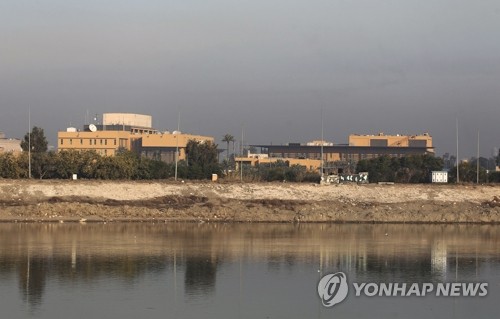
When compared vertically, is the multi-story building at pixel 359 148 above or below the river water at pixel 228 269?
above

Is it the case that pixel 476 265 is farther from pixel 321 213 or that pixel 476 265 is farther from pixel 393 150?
pixel 393 150

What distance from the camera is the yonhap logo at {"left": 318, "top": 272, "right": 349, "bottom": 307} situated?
35.4m

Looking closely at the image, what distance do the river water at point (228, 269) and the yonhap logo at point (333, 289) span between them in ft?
1.38

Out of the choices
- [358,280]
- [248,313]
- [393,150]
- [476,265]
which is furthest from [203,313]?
[393,150]

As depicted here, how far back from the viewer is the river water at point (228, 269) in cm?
3306

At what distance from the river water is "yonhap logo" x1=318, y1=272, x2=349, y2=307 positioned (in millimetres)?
420

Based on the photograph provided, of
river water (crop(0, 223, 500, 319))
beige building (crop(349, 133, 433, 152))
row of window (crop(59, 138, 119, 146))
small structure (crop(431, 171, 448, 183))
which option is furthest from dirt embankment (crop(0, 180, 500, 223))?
beige building (crop(349, 133, 433, 152))

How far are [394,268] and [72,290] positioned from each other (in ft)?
51.4

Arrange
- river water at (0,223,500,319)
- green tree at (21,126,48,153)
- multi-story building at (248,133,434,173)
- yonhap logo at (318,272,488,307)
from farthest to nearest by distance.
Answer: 1. multi-story building at (248,133,434,173)
2. green tree at (21,126,48,153)
3. yonhap logo at (318,272,488,307)
4. river water at (0,223,500,319)

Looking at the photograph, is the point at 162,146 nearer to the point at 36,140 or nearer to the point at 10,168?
the point at 36,140

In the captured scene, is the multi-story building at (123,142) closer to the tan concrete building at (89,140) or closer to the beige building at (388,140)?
the tan concrete building at (89,140)

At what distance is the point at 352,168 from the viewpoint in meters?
141

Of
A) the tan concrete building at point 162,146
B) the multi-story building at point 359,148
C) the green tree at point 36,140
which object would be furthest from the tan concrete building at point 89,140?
the multi-story building at point 359,148

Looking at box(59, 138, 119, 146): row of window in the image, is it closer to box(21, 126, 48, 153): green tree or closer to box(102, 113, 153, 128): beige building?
box(102, 113, 153, 128): beige building
